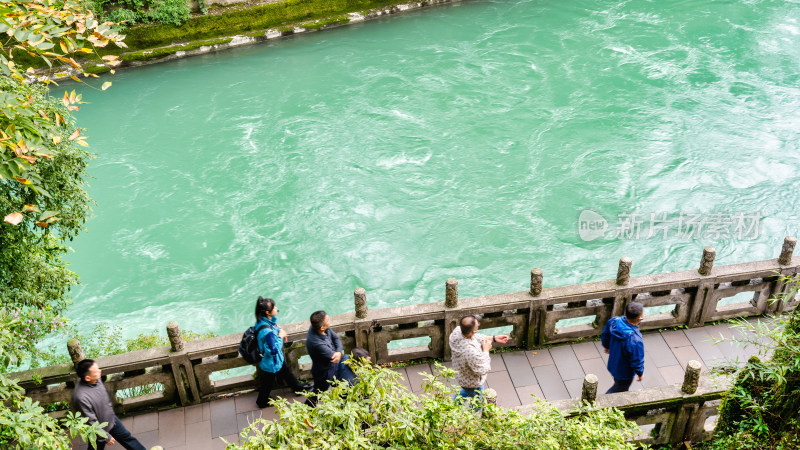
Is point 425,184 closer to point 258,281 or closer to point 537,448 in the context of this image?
point 258,281

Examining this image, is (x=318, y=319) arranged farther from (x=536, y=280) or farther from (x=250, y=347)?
(x=536, y=280)

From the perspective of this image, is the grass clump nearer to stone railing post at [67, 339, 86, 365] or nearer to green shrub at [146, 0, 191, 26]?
green shrub at [146, 0, 191, 26]

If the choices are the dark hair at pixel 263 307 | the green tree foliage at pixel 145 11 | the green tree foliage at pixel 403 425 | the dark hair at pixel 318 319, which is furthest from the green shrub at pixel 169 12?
the green tree foliage at pixel 403 425

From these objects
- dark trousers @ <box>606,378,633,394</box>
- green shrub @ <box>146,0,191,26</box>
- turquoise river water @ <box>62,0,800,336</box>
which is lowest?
turquoise river water @ <box>62,0,800,336</box>

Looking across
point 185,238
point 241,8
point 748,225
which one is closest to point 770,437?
point 748,225

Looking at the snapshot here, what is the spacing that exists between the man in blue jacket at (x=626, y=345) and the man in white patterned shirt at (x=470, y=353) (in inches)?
63.5

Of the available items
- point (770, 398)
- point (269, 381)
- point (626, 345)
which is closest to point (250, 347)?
point (269, 381)

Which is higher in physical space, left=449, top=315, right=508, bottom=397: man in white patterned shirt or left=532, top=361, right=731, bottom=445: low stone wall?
left=449, top=315, right=508, bottom=397: man in white patterned shirt

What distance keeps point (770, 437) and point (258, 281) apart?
35.9 ft

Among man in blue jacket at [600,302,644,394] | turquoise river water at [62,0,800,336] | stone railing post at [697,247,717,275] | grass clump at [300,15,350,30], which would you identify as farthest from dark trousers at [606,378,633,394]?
grass clump at [300,15,350,30]

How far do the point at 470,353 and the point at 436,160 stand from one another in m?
11.5

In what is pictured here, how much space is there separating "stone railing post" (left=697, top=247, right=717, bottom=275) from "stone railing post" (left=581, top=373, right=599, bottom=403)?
321cm

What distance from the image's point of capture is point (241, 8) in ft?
84.9

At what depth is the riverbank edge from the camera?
2416 centimetres
